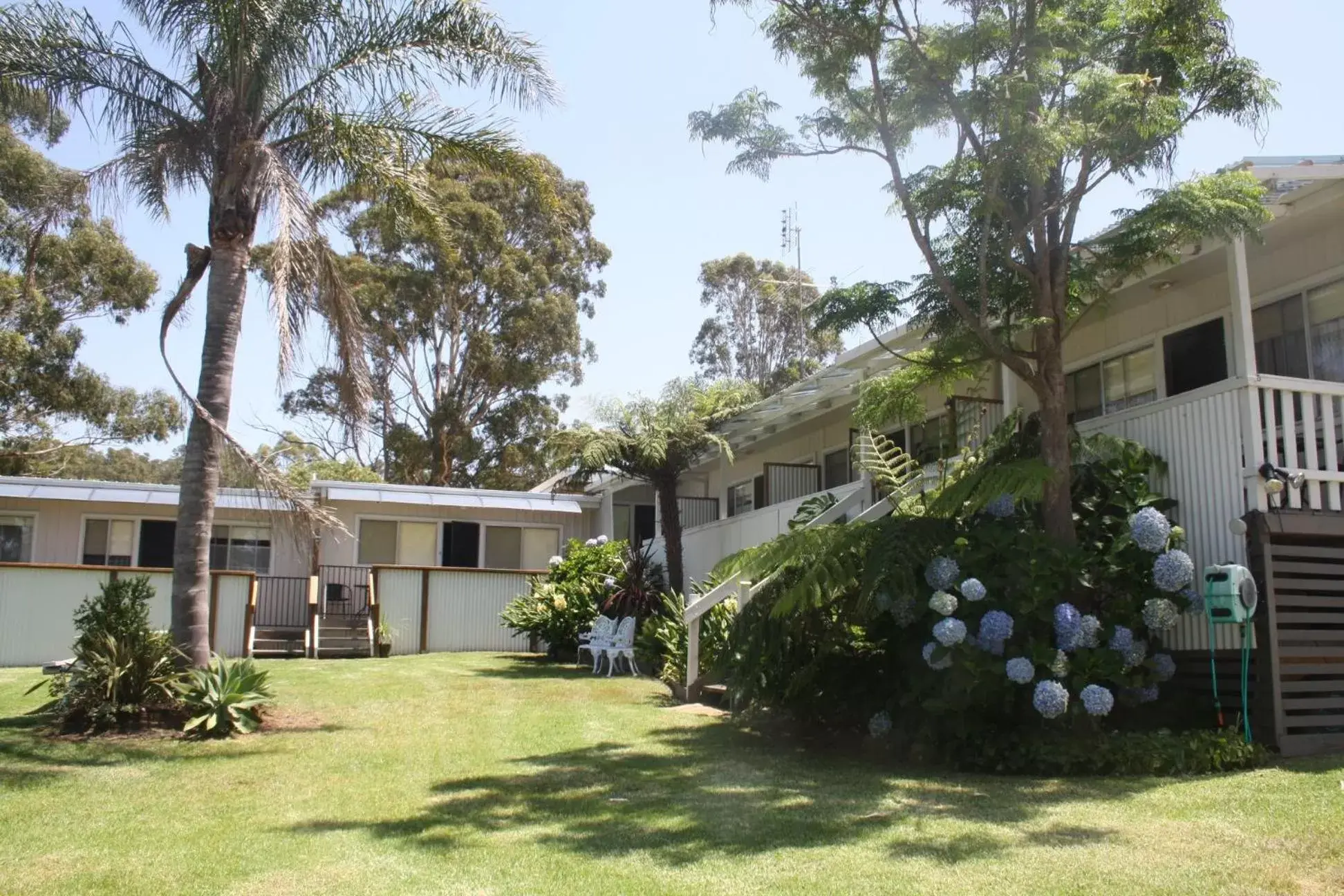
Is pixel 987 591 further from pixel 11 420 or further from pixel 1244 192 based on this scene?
pixel 11 420

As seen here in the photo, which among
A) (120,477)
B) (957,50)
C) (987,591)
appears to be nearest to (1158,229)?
(957,50)

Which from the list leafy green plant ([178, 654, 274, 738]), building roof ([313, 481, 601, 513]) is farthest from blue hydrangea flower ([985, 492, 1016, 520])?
building roof ([313, 481, 601, 513])

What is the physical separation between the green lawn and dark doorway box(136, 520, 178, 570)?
44.1 feet

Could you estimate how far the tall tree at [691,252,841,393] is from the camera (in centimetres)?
3972

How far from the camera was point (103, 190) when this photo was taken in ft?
37.0

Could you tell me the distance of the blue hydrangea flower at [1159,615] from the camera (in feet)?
26.2

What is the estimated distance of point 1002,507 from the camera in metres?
8.73

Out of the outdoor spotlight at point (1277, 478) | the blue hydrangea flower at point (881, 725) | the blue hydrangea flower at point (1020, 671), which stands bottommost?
the blue hydrangea flower at point (881, 725)

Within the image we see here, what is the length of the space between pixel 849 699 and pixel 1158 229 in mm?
4665

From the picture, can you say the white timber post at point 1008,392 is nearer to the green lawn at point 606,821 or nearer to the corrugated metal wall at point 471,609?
the green lawn at point 606,821

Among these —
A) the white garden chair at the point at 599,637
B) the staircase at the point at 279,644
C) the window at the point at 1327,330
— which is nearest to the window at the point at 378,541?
the staircase at the point at 279,644

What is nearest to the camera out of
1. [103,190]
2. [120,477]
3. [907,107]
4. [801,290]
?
[907,107]

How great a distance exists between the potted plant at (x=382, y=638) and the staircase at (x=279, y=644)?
45.7 inches

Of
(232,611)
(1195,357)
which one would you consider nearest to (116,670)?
(232,611)
